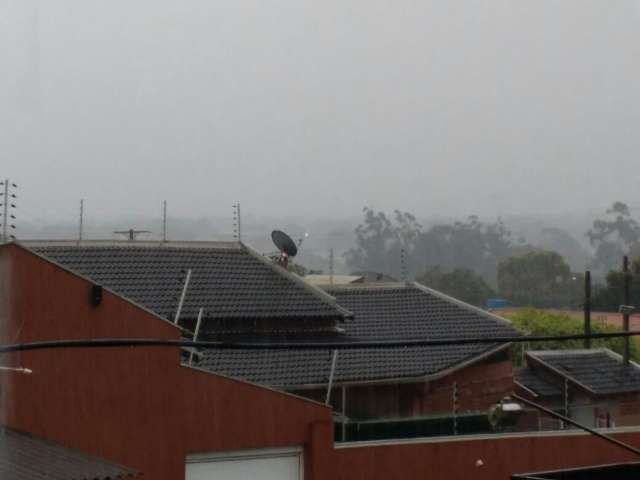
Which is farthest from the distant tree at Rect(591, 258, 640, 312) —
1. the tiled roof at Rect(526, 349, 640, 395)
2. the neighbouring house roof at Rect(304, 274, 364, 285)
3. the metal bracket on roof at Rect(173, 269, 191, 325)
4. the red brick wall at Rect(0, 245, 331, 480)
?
the red brick wall at Rect(0, 245, 331, 480)

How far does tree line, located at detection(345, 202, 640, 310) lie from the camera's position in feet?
80.1

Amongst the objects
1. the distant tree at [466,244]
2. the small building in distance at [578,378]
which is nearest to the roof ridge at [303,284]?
the small building in distance at [578,378]

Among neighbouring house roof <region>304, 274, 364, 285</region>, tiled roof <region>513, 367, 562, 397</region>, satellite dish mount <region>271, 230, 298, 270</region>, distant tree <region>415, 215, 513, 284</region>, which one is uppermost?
distant tree <region>415, 215, 513, 284</region>

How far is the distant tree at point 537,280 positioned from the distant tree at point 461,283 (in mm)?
1449

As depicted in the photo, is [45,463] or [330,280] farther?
[330,280]

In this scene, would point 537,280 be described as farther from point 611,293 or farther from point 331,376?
point 331,376

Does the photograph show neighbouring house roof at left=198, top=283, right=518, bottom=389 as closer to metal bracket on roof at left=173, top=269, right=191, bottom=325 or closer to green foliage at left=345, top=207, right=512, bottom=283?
metal bracket on roof at left=173, top=269, right=191, bottom=325

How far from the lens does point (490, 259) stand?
3147 cm

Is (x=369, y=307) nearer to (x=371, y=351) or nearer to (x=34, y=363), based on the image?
(x=371, y=351)

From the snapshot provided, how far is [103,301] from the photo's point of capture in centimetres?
679

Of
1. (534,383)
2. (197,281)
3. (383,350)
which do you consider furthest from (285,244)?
(534,383)

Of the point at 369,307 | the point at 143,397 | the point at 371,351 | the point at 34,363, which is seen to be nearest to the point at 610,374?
the point at 369,307

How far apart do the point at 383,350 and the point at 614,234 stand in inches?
962

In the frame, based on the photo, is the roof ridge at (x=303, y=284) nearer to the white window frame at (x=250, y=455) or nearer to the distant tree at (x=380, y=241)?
the white window frame at (x=250, y=455)
